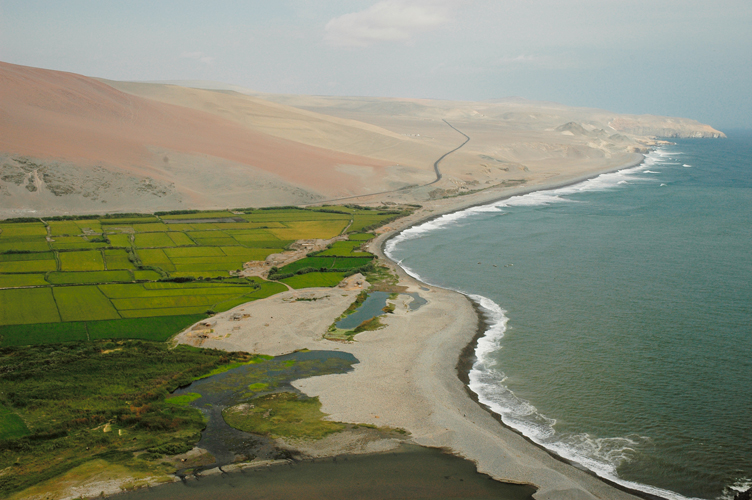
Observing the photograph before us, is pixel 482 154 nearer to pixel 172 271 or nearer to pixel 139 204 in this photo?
pixel 139 204

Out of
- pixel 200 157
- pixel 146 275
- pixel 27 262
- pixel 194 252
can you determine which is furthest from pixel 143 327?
pixel 200 157

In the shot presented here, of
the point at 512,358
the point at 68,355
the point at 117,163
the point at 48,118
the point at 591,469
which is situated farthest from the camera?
the point at 48,118

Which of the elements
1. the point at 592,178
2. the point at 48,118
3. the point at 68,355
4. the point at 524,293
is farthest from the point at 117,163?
the point at 592,178

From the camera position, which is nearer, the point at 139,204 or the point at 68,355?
the point at 68,355

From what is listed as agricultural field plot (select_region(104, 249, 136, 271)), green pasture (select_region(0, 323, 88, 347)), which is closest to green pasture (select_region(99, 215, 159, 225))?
agricultural field plot (select_region(104, 249, 136, 271))

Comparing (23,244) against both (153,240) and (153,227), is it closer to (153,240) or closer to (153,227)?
(153,240)

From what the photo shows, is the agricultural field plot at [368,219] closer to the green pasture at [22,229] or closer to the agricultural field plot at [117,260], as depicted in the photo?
the agricultural field plot at [117,260]

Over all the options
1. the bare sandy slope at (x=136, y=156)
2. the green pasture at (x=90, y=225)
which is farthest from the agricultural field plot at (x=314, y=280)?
the bare sandy slope at (x=136, y=156)
